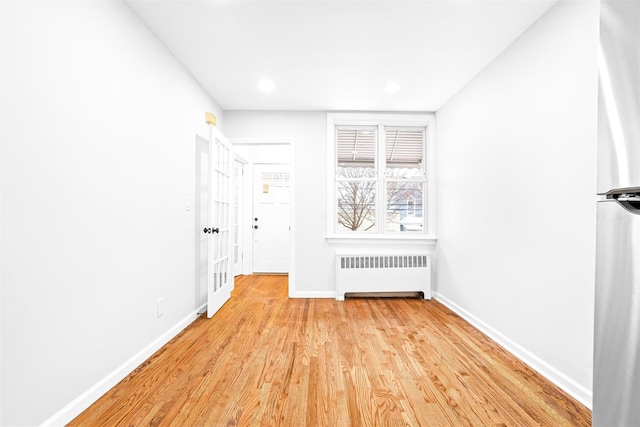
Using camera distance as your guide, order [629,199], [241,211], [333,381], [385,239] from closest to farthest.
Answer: [629,199], [333,381], [385,239], [241,211]

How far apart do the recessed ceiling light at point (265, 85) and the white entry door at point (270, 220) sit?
2.10 m

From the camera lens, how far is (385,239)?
3.72 metres

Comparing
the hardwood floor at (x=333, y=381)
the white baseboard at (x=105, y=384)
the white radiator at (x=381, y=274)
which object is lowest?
the hardwood floor at (x=333, y=381)

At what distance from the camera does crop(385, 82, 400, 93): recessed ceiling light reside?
2.94 m

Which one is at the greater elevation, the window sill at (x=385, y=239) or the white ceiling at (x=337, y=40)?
the white ceiling at (x=337, y=40)

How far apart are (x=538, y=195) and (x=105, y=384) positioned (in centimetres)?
298

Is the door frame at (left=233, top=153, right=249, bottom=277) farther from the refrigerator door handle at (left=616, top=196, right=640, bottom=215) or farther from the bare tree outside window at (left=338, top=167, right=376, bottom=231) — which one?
the refrigerator door handle at (left=616, top=196, right=640, bottom=215)

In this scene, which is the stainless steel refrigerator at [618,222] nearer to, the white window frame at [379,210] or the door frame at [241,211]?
the white window frame at [379,210]

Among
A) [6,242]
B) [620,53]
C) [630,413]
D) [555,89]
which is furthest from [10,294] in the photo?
[555,89]

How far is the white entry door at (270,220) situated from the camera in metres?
5.08

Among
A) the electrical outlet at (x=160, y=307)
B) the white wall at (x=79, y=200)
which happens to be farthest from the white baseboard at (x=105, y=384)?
the electrical outlet at (x=160, y=307)

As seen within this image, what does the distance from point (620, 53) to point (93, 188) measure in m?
2.29

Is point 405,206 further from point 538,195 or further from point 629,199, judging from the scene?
point 629,199

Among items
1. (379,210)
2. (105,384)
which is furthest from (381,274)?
(105,384)
